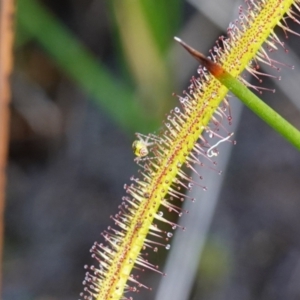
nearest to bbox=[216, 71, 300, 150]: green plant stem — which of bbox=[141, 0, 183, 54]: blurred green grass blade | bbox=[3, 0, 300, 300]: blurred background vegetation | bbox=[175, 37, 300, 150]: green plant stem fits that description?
bbox=[175, 37, 300, 150]: green plant stem

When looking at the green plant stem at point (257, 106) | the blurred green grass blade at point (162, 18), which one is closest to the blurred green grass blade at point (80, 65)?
the blurred green grass blade at point (162, 18)

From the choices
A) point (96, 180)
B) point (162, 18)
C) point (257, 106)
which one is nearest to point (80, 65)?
point (162, 18)

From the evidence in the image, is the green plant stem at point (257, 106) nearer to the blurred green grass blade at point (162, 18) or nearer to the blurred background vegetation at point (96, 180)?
the blurred green grass blade at point (162, 18)

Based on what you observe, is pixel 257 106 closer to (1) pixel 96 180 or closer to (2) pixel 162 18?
(2) pixel 162 18

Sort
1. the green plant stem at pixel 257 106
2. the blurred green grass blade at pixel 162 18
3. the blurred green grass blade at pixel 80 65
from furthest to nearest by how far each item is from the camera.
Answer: the blurred green grass blade at pixel 80 65
the blurred green grass blade at pixel 162 18
the green plant stem at pixel 257 106

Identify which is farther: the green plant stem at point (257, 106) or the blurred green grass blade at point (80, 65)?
the blurred green grass blade at point (80, 65)

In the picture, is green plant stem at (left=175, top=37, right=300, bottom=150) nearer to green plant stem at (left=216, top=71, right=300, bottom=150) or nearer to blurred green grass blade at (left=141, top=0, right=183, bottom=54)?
green plant stem at (left=216, top=71, right=300, bottom=150)

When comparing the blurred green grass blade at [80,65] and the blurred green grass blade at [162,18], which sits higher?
the blurred green grass blade at [162,18]
